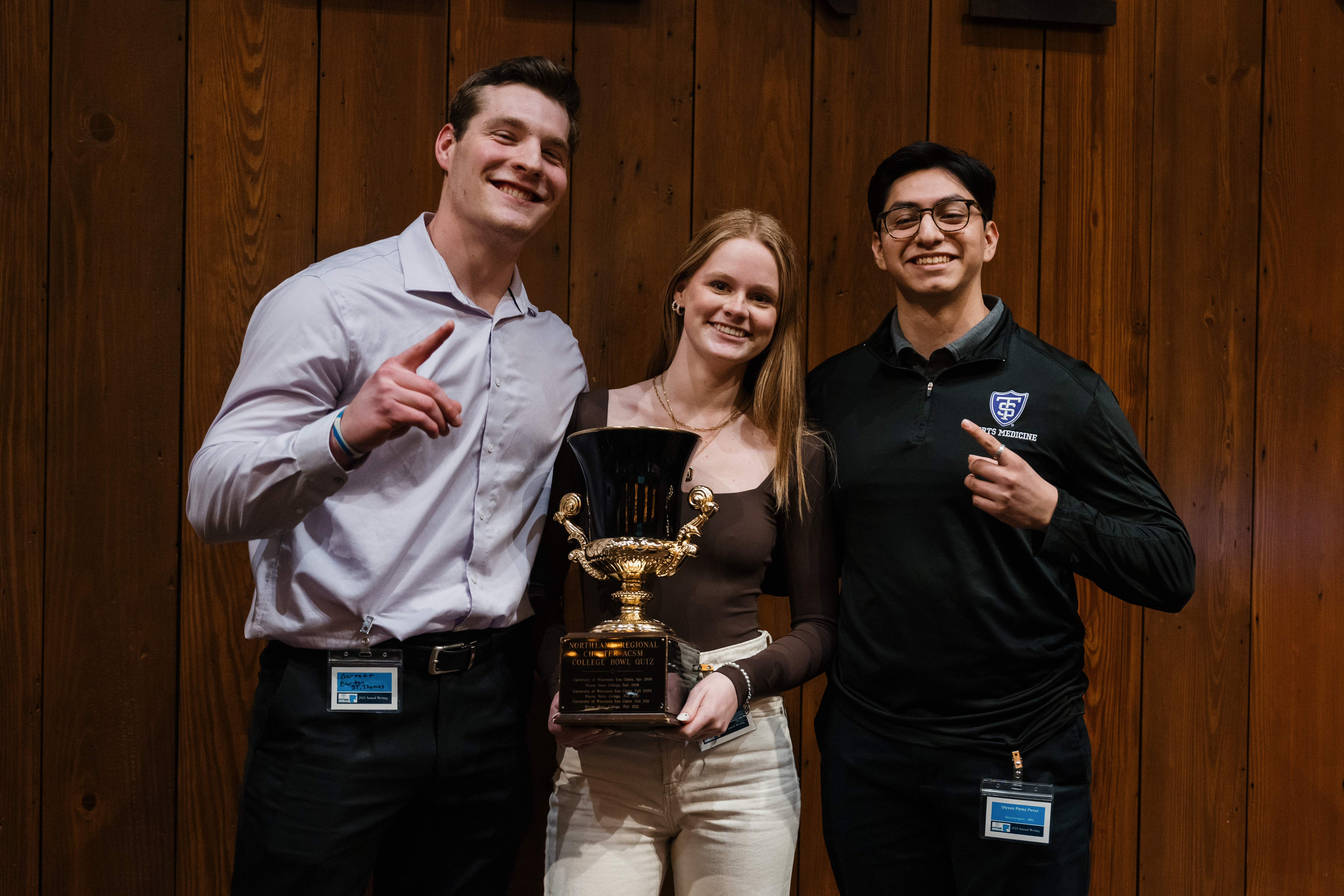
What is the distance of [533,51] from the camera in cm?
215

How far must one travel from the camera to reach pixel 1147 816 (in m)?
2.31

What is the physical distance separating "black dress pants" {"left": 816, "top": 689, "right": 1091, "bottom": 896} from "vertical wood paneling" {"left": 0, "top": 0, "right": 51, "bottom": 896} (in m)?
1.71

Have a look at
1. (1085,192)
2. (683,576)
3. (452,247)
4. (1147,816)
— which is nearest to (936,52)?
(1085,192)

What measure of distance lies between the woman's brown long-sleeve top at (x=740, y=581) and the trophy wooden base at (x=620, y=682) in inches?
6.2

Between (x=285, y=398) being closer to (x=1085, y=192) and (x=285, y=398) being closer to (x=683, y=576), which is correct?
(x=683, y=576)

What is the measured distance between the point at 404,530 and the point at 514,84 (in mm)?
847

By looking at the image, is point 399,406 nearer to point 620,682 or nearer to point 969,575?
point 620,682

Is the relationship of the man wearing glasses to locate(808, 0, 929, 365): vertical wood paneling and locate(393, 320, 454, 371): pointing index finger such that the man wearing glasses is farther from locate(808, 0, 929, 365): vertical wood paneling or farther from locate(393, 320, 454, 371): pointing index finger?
locate(393, 320, 454, 371): pointing index finger

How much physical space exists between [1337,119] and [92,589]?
10.4 feet

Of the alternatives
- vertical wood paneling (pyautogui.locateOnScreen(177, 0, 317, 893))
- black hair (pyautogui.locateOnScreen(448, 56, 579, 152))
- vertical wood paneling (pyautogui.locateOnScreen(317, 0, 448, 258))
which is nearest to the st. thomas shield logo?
black hair (pyautogui.locateOnScreen(448, 56, 579, 152))

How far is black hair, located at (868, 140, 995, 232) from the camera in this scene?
1.78 meters

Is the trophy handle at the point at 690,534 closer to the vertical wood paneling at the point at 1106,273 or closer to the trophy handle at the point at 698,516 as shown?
the trophy handle at the point at 698,516

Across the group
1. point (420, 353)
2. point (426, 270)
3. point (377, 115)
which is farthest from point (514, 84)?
point (420, 353)

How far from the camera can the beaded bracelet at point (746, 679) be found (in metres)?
1.56
